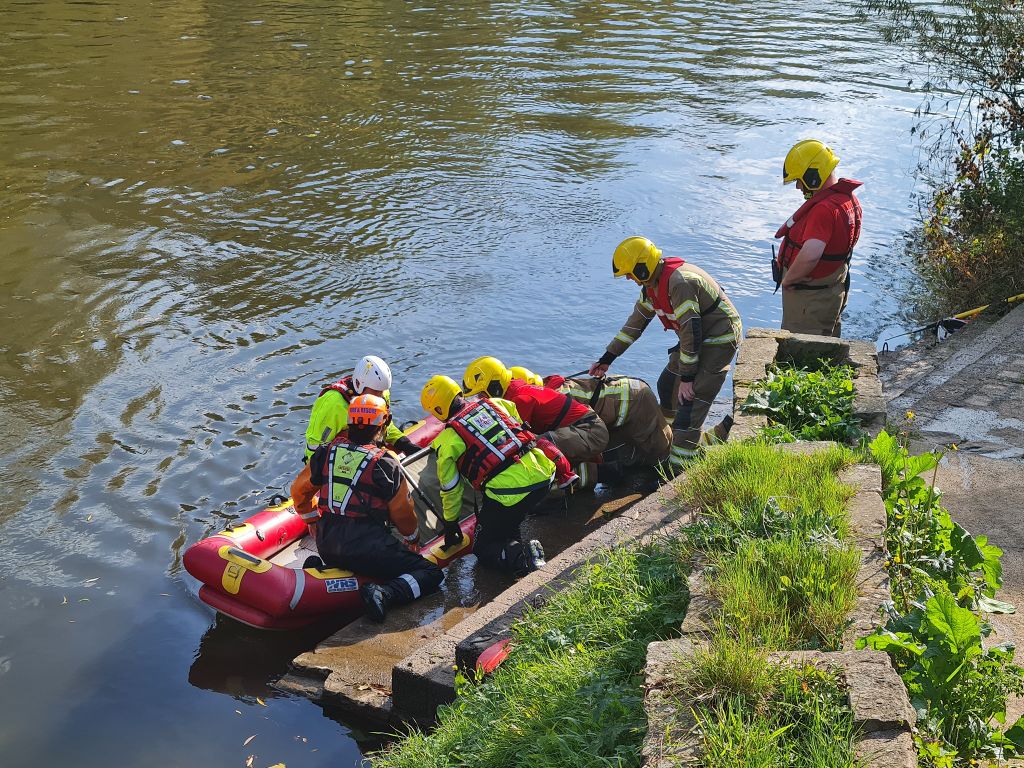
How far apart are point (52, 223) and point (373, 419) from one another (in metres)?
9.06

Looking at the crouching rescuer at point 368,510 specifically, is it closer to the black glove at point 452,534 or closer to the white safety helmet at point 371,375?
the black glove at point 452,534

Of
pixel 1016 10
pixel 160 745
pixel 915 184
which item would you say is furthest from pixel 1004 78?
pixel 160 745

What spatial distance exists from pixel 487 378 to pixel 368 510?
137 cm

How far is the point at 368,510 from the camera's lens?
6.79 meters

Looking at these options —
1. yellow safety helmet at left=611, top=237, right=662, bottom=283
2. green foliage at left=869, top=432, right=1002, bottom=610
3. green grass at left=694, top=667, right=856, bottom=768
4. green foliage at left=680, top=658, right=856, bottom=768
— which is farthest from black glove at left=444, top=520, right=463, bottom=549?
green grass at left=694, top=667, right=856, bottom=768

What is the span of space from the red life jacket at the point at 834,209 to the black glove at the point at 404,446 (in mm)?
3435

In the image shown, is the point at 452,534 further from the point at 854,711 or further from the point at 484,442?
the point at 854,711

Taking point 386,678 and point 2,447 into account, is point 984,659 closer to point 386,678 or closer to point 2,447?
point 386,678

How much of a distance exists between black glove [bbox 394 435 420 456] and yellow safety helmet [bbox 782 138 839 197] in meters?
3.69

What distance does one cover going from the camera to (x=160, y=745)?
5984 mm

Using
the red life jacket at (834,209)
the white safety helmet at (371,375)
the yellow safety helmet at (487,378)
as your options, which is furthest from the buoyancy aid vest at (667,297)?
the white safety helmet at (371,375)

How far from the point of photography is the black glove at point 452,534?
716 cm

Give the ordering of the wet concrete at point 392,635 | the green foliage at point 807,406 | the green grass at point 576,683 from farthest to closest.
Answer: the green foliage at point 807,406 → the wet concrete at point 392,635 → the green grass at point 576,683

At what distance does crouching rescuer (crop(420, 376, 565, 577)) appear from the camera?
6852mm
